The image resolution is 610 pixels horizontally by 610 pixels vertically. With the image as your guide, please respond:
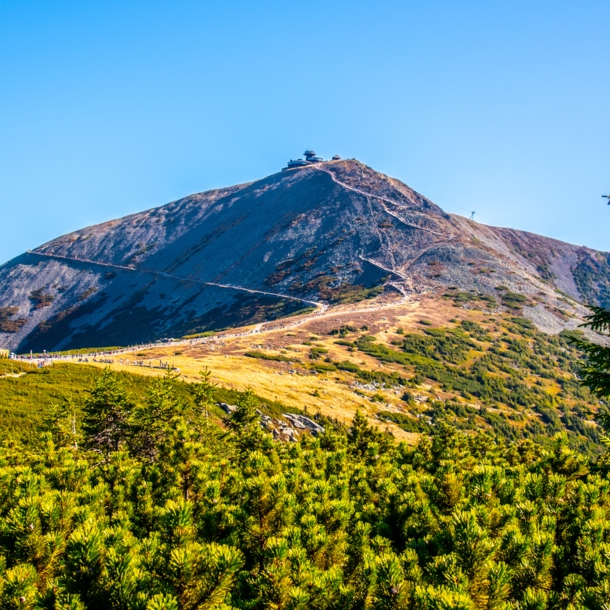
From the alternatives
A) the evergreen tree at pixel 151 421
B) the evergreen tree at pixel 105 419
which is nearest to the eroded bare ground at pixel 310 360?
the evergreen tree at pixel 105 419

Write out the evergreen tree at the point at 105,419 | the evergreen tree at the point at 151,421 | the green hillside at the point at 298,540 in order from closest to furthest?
1. the green hillside at the point at 298,540
2. the evergreen tree at the point at 151,421
3. the evergreen tree at the point at 105,419

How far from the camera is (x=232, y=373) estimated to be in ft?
234

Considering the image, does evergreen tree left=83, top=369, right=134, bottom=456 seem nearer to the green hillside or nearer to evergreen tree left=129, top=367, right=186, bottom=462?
evergreen tree left=129, top=367, right=186, bottom=462

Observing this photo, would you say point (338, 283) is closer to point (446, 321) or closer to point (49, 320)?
point (446, 321)

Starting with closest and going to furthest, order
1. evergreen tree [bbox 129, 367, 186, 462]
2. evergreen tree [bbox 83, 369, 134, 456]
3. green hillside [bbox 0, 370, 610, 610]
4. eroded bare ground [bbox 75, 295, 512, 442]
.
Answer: green hillside [bbox 0, 370, 610, 610] < evergreen tree [bbox 129, 367, 186, 462] < evergreen tree [bbox 83, 369, 134, 456] < eroded bare ground [bbox 75, 295, 512, 442]

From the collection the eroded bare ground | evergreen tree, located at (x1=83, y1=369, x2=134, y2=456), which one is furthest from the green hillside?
the eroded bare ground

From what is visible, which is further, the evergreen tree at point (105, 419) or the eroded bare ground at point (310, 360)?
the eroded bare ground at point (310, 360)

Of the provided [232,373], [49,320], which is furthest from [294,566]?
[49,320]

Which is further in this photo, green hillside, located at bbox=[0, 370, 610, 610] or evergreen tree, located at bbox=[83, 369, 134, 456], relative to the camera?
evergreen tree, located at bbox=[83, 369, 134, 456]

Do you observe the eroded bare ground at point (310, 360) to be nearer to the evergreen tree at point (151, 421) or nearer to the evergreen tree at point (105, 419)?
the evergreen tree at point (105, 419)

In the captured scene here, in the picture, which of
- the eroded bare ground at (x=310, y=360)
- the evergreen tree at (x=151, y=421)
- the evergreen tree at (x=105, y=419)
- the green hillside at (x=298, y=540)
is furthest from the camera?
the eroded bare ground at (x=310, y=360)

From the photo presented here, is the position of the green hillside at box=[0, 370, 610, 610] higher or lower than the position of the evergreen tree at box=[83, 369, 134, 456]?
higher

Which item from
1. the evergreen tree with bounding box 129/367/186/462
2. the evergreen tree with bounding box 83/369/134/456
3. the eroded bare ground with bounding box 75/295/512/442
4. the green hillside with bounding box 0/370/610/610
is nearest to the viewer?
the green hillside with bounding box 0/370/610/610

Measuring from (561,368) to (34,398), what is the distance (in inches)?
4237
